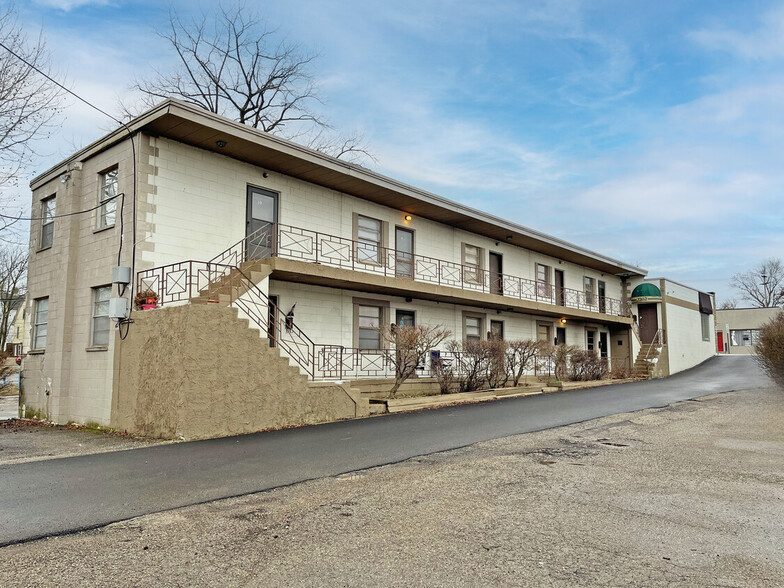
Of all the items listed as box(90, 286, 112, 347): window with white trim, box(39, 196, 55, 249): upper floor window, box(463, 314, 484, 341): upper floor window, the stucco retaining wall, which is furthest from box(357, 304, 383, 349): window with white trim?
box(39, 196, 55, 249): upper floor window

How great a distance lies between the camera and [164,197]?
43.8 ft

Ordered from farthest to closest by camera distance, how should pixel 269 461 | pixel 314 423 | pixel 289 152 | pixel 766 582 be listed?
pixel 289 152
pixel 314 423
pixel 269 461
pixel 766 582

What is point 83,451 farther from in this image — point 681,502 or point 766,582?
point 766,582

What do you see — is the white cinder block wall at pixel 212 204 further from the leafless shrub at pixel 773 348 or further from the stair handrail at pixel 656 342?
the stair handrail at pixel 656 342

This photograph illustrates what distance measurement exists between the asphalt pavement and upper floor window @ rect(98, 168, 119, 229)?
21.6 ft

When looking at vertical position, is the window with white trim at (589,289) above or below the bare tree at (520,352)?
above

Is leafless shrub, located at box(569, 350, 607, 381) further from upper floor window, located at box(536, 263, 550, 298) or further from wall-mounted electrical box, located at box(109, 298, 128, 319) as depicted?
wall-mounted electrical box, located at box(109, 298, 128, 319)

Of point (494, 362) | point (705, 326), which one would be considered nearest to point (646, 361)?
point (705, 326)

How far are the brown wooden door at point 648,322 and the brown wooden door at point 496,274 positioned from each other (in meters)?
13.6

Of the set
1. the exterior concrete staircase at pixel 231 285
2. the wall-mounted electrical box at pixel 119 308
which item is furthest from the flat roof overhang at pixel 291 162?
the wall-mounted electrical box at pixel 119 308

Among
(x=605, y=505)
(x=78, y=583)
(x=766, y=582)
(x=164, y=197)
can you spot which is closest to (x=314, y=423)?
(x=164, y=197)

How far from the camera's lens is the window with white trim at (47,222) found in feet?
52.5

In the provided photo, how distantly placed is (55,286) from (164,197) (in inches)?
172

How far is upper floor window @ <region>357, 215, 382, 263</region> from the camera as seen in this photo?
18.2m
